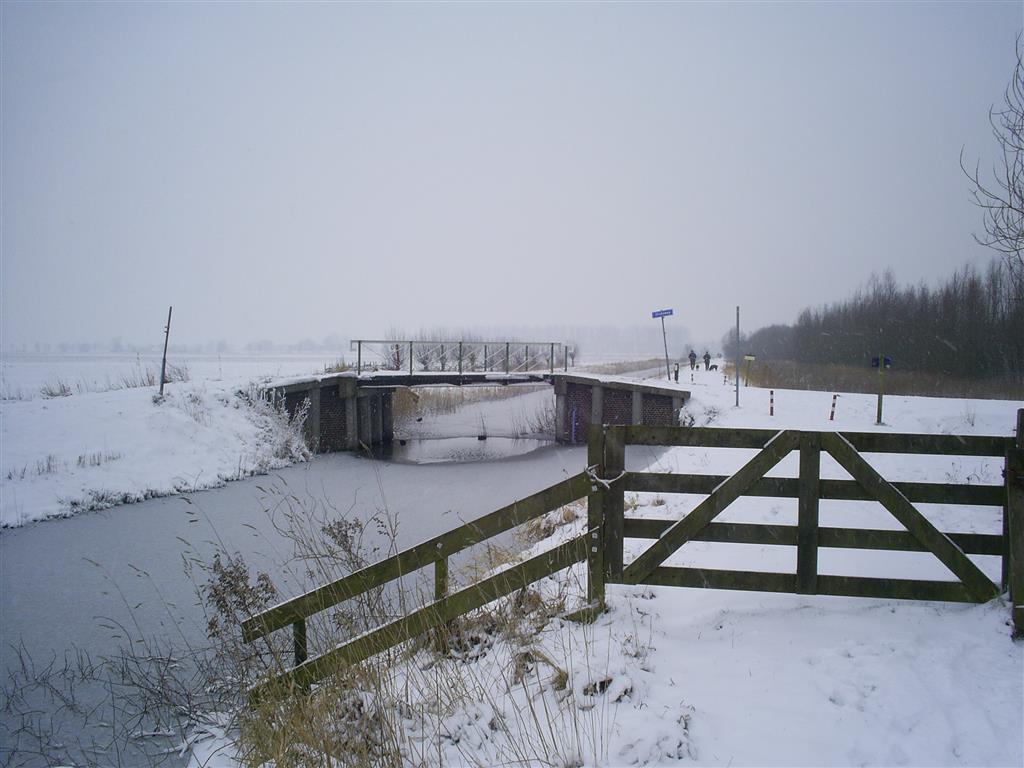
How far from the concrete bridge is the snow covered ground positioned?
681 inches

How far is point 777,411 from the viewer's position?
19.4 meters

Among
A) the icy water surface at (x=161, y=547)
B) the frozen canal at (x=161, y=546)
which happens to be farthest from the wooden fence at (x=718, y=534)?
the frozen canal at (x=161, y=546)

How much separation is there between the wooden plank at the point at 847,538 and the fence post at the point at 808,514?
0.21 feet

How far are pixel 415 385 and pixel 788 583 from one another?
76.7ft

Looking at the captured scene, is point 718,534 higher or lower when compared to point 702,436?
lower

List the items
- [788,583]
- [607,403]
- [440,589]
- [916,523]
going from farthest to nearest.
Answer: [607,403] < [440,589] < [788,583] < [916,523]

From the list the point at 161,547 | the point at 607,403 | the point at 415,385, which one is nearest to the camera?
the point at 161,547

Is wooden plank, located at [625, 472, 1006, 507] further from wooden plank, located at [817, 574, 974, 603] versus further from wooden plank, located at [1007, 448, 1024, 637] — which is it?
wooden plank, located at [817, 574, 974, 603]

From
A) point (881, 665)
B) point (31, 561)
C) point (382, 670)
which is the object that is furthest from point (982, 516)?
point (31, 561)

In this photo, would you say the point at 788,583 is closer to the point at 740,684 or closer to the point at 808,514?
the point at 808,514

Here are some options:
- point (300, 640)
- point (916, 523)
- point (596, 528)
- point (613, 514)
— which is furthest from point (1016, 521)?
point (300, 640)

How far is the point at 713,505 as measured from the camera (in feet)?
13.5

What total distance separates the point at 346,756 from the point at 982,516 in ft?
25.3

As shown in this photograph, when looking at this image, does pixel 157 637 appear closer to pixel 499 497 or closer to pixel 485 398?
pixel 499 497
